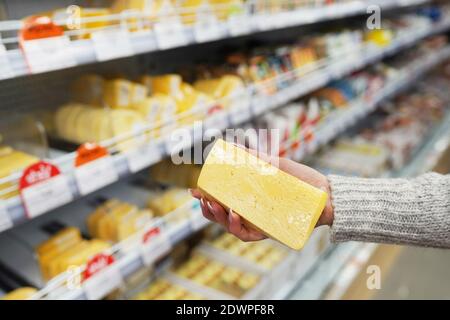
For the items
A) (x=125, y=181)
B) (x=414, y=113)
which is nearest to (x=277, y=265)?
(x=125, y=181)

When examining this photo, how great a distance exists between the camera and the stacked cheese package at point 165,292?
4.73 ft

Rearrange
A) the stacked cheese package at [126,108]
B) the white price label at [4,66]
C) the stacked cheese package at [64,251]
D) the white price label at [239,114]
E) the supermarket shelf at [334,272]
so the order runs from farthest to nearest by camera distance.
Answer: the supermarket shelf at [334,272]
the white price label at [239,114]
the stacked cheese package at [126,108]
the stacked cheese package at [64,251]
the white price label at [4,66]

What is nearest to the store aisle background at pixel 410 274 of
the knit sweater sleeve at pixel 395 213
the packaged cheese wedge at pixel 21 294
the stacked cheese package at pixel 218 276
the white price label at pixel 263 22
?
the stacked cheese package at pixel 218 276

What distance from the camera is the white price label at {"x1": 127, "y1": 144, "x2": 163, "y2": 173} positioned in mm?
1177

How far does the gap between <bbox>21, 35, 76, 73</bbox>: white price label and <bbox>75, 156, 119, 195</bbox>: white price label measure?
0.90ft

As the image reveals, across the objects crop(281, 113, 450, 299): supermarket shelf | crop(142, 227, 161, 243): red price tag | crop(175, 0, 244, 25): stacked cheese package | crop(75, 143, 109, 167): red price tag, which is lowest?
crop(281, 113, 450, 299): supermarket shelf

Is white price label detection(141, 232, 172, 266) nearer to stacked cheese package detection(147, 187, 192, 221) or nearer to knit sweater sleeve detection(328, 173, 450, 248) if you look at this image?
stacked cheese package detection(147, 187, 192, 221)

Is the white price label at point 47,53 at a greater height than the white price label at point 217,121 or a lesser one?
greater

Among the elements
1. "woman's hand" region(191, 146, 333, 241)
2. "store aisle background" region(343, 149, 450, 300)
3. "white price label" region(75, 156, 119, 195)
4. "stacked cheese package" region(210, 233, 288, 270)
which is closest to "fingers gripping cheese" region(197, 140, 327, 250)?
"woman's hand" region(191, 146, 333, 241)

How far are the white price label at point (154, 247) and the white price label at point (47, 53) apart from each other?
0.62m

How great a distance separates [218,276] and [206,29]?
97 centimetres

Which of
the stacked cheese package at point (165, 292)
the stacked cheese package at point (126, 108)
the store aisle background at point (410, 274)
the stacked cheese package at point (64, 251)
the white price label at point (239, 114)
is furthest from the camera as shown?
the store aisle background at point (410, 274)

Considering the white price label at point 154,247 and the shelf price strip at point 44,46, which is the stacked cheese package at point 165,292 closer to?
the white price label at point 154,247
